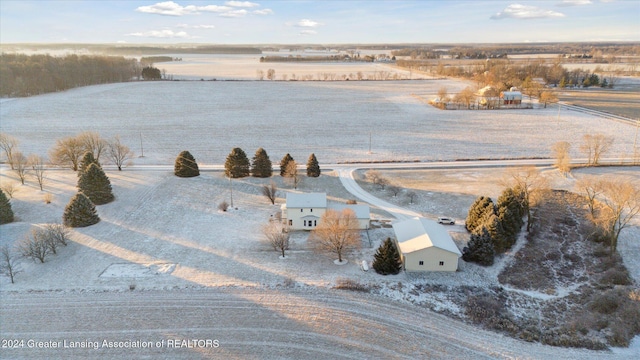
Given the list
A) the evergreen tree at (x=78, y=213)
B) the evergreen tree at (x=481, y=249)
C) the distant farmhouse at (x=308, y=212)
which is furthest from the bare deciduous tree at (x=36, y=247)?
the evergreen tree at (x=481, y=249)

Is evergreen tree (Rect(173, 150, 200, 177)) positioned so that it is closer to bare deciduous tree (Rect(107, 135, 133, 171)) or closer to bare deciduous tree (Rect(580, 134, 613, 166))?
bare deciduous tree (Rect(107, 135, 133, 171))

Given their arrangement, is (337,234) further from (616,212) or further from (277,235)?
(616,212)

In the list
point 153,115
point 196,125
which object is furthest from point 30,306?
point 153,115

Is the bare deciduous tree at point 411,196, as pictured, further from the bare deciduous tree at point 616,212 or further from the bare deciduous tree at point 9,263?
the bare deciduous tree at point 9,263

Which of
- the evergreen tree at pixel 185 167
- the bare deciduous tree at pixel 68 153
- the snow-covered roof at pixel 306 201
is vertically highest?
the bare deciduous tree at pixel 68 153

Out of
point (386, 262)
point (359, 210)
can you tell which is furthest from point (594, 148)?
point (386, 262)

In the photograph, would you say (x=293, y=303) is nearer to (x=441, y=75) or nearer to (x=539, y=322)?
(x=539, y=322)
